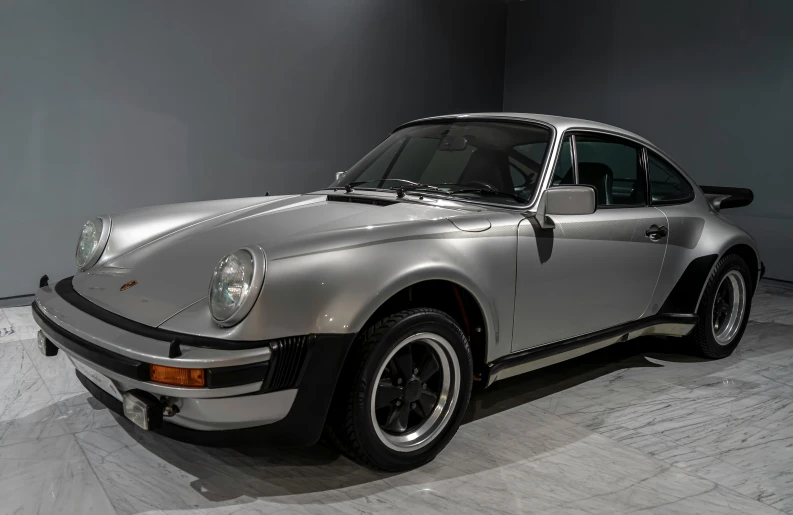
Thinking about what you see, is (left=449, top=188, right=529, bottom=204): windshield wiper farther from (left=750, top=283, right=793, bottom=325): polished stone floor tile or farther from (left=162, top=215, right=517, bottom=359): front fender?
(left=750, top=283, right=793, bottom=325): polished stone floor tile

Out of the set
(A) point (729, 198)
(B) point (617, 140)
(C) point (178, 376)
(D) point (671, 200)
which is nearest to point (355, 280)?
(C) point (178, 376)

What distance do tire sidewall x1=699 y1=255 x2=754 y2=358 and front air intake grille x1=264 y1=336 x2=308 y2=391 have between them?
2.67 meters

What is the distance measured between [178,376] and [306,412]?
0.42m

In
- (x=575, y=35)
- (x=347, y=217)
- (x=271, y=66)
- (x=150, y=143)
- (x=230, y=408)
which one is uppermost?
(x=575, y=35)

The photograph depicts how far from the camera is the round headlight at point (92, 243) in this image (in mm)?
2720

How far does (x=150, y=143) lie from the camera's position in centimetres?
531

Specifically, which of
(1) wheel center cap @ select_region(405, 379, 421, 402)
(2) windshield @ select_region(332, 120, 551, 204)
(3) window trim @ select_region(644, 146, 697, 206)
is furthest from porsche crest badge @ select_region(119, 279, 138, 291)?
(3) window trim @ select_region(644, 146, 697, 206)

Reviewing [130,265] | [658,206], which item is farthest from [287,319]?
[658,206]

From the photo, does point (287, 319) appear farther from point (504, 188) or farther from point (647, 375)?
point (647, 375)

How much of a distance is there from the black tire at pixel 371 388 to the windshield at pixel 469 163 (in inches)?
30.0

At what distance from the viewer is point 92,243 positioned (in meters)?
2.78

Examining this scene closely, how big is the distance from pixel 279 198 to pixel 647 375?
2218mm

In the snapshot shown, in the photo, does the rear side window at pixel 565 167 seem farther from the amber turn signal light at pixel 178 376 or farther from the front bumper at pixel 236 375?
the amber turn signal light at pixel 178 376

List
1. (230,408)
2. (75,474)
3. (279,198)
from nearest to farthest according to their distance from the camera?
(230,408)
(75,474)
(279,198)
